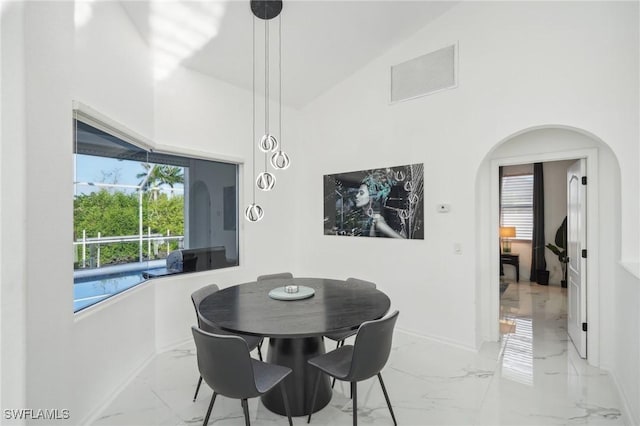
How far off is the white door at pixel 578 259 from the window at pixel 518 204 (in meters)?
3.37

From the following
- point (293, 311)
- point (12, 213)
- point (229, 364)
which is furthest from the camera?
point (293, 311)

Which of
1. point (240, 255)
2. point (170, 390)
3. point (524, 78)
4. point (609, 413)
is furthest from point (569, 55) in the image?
point (170, 390)

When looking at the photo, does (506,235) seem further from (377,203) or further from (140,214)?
(140,214)

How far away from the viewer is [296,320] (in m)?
1.99

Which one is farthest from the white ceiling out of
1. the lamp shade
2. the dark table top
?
the lamp shade

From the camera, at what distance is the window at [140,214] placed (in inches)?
94.6

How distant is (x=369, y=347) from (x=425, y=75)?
3206 mm

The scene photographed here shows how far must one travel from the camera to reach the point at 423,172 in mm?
3789

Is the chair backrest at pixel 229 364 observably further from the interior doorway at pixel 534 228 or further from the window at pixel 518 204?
the window at pixel 518 204

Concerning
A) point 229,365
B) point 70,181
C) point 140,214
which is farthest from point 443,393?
point 140,214

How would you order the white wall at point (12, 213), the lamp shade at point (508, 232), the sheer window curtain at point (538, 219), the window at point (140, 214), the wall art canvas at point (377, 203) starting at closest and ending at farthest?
the white wall at point (12, 213) < the window at point (140, 214) < the wall art canvas at point (377, 203) < the sheer window curtain at point (538, 219) < the lamp shade at point (508, 232)

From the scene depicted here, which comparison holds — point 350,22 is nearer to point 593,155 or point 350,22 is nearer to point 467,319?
point 593,155

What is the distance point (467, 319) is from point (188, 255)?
3239mm

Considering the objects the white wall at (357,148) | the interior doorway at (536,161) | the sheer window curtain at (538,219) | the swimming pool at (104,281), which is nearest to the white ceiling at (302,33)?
the white wall at (357,148)
